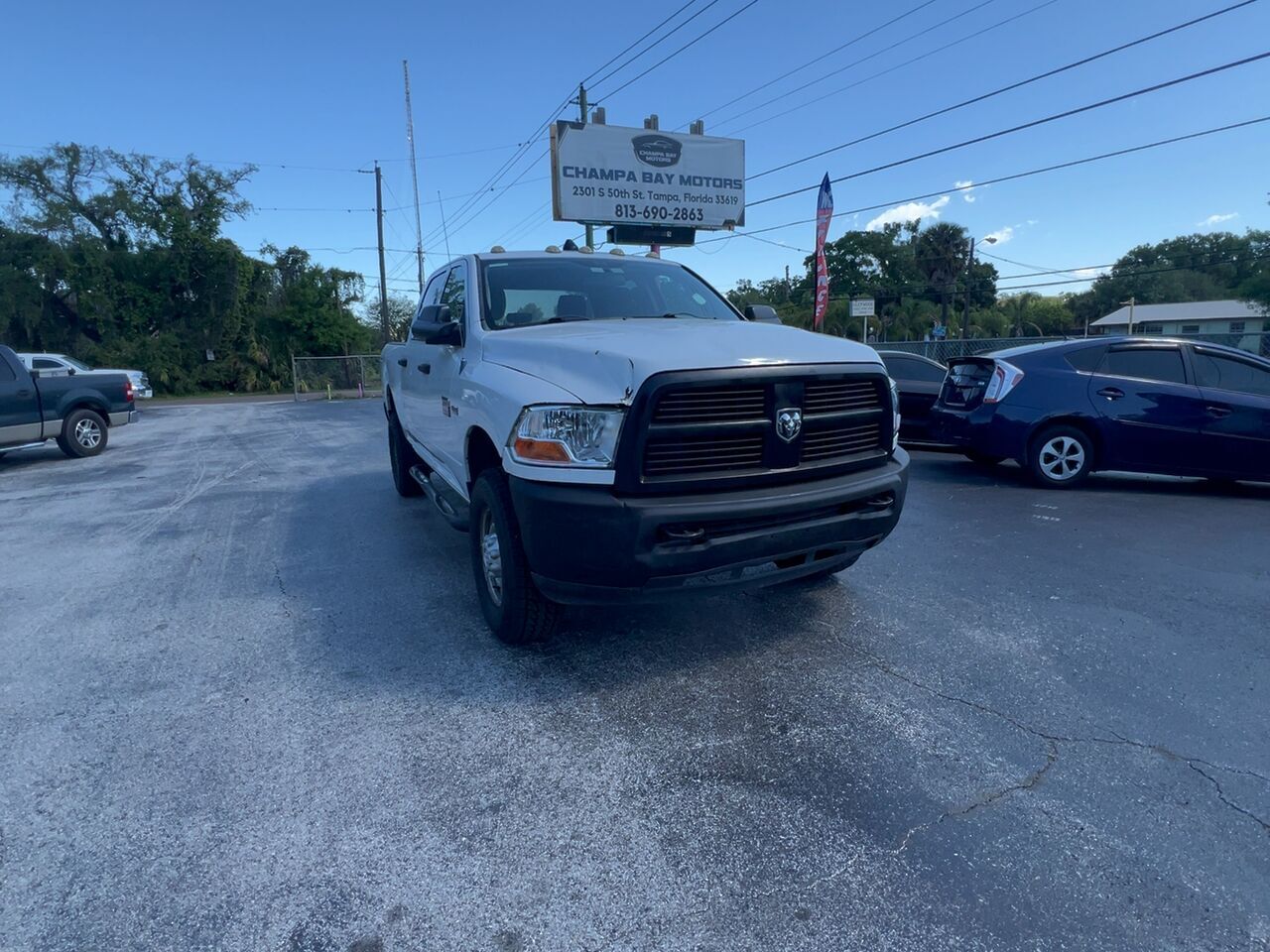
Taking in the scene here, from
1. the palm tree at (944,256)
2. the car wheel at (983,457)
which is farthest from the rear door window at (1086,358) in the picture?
the palm tree at (944,256)

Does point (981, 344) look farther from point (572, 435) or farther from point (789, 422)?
point (572, 435)

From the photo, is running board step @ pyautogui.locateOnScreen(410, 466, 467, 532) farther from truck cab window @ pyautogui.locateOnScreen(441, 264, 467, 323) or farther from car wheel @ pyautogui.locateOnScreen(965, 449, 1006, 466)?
car wheel @ pyautogui.locateOnScreen(965, 449, 1006, 466)

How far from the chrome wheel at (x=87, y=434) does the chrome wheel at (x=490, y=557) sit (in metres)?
10.7

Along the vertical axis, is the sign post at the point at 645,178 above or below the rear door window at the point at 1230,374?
above

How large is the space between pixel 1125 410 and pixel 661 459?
20.8ft

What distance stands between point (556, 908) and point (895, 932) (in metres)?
0.93

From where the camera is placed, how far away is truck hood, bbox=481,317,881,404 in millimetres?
3080

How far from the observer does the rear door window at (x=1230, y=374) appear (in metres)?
7.27

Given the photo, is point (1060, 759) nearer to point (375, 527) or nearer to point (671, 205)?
point (375, 527)

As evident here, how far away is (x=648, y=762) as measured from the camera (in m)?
2.81

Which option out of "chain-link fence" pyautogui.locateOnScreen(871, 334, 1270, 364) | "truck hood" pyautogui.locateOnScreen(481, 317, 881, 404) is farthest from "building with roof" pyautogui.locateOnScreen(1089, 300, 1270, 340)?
"truck hood" pyautogui.locateOnScreen(481, 317, 881, 404)

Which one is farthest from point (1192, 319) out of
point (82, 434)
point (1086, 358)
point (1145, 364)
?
point (82, 434)

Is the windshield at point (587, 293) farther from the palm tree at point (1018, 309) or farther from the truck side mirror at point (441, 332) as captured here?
the palm tree at point (1018, 309)

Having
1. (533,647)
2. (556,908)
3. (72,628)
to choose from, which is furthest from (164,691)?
(556,908)
